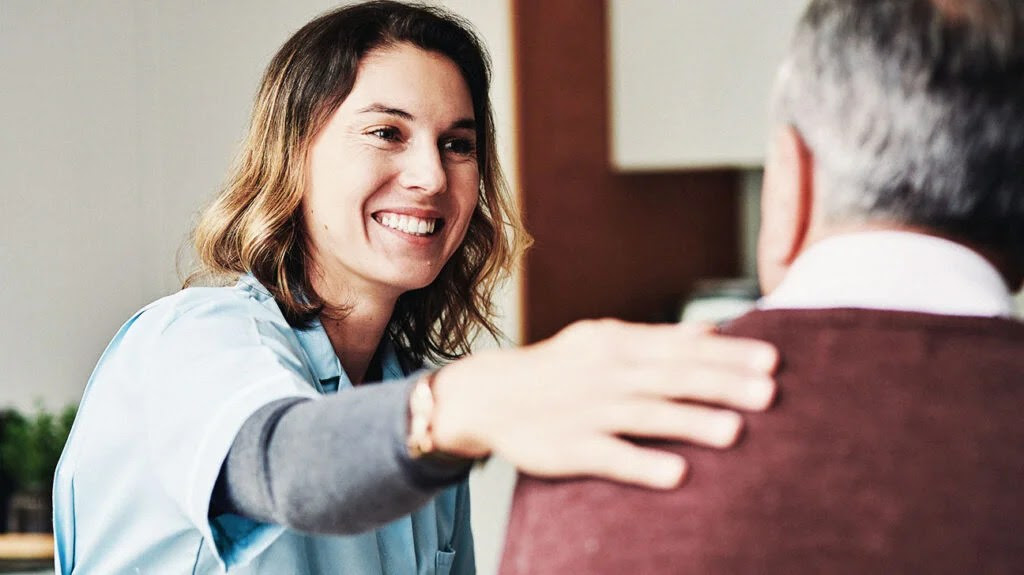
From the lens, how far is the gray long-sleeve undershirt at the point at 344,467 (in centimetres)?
76

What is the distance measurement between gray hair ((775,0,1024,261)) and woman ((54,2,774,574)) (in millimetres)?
129

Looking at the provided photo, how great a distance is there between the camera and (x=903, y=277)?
73 cm

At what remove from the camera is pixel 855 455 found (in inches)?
26.4

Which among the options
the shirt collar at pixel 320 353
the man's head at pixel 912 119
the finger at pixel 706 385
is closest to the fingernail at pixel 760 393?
the finger at pixel 706 385

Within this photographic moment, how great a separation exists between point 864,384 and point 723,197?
2967mm

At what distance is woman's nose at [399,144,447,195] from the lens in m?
1.46

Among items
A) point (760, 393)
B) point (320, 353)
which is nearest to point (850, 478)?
point (760, 393)

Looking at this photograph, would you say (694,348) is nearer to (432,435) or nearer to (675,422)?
(675,422)

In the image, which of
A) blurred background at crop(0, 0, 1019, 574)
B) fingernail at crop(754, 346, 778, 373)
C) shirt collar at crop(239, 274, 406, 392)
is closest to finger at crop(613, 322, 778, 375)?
fingernail at crop(754, 346, 778, 373)

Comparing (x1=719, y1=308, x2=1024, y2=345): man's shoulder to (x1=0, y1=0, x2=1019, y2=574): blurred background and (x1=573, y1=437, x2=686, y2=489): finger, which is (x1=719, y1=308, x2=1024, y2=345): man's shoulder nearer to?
(x1=573, y1=437, x2=686, y2=489): finger

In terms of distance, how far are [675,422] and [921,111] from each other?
222 mm

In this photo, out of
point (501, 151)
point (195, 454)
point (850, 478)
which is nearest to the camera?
point (850, 478)

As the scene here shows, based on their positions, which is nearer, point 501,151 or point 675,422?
point 675,422

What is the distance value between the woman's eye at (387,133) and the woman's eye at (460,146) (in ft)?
0.25
